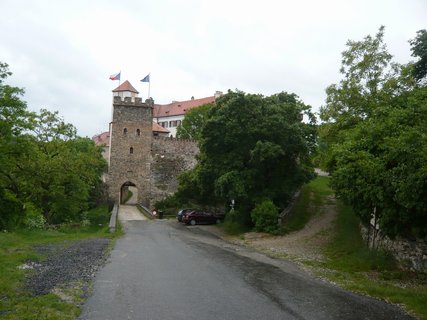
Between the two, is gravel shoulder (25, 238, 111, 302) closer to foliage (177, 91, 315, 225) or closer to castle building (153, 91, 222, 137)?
foliage (177, 91, 315, 225)

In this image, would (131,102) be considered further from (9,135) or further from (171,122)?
(171,122)

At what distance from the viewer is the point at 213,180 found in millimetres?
29438

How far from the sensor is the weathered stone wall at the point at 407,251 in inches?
537

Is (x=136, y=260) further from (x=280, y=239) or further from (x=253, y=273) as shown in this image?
(x=280, y=239)

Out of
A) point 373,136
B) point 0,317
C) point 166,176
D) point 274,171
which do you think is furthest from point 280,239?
point 166,176

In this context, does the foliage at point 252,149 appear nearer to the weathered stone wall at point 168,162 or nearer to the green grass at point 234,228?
the green grass at point 234,228

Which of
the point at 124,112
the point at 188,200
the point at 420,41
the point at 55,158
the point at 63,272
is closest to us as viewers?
the point at 63,272

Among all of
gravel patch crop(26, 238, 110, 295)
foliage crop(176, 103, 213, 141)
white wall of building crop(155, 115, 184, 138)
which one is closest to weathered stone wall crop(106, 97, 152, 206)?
foliage crop(176, 103, 213, 141)

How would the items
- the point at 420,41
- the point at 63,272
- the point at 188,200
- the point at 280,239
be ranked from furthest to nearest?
the point at 188,200
the point at 280,239
the point at 420,41
the point at 63,272

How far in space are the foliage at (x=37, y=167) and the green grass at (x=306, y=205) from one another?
597 inches

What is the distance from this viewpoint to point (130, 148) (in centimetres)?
4797

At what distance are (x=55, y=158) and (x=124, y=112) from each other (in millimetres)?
16791

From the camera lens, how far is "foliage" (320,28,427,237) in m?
12.2

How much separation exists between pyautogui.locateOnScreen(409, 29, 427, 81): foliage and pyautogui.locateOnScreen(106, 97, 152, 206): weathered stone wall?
1256 inches
